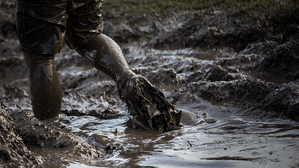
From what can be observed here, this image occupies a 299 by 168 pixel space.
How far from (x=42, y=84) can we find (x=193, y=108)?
1.28 m

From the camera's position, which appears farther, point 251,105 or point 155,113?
point 251,105

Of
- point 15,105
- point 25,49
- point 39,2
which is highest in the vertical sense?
point 39,2

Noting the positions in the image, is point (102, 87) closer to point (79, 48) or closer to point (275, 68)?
point (79, 48)

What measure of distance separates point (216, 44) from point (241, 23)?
1.74ft

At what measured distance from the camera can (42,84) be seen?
88.8 inches

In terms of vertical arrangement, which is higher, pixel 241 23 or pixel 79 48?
pixel 241 23

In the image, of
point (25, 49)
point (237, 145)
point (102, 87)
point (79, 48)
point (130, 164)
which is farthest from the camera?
point (102, 87)

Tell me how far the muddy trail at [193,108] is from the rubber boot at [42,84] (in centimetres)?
11

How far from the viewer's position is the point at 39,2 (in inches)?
82.7

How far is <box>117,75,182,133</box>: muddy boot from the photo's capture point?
6.80 feet

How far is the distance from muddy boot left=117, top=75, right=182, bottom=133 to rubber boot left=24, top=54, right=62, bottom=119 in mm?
580

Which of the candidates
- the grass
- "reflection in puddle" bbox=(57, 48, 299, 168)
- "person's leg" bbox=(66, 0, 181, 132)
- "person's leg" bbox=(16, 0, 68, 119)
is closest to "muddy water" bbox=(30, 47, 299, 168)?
"reflection in puddle" bbox=(57, 48, 299, 168)

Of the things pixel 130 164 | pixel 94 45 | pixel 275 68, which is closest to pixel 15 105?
pixel 94 45

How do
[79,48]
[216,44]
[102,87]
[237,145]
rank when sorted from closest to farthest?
[237,145] → [79,48] → [102,87] → [216,44]
